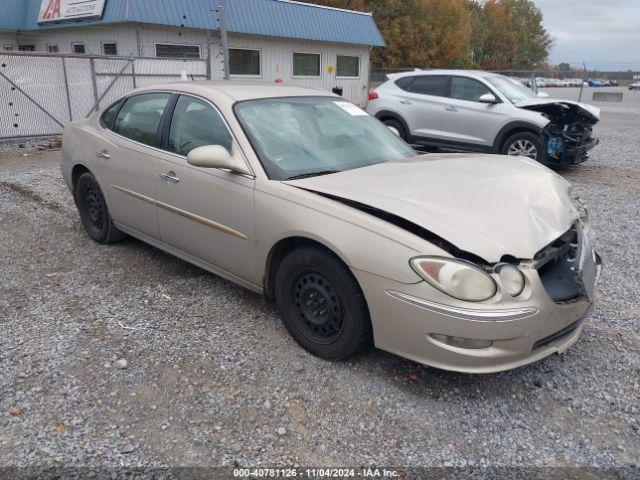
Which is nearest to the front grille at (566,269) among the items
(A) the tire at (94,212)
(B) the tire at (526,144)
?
(A) the tire at (94,212)

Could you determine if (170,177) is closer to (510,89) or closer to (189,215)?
(189,215)

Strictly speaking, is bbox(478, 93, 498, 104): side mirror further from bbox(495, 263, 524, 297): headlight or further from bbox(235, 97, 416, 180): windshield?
bbox(495, 263, 524, 297): headlight

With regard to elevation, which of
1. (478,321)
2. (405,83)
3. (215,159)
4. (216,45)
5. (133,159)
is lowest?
(478,321)

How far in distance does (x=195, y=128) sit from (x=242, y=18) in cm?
1438

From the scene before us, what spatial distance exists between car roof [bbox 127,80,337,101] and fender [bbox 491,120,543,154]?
5.44m

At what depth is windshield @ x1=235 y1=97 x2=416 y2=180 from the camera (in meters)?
3.51

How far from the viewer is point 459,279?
256 cm

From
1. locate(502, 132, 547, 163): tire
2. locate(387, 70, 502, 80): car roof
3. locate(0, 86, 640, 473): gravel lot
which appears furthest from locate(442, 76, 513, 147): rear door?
locate(0, 86, 640, 473): gravel lot

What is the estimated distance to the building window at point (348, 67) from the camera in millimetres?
21547


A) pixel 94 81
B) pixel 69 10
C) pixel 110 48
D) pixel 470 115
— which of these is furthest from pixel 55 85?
pixel 470 115

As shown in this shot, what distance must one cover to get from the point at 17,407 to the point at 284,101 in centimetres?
267

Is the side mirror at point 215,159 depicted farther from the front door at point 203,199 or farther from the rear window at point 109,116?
the rear window at point 109,116

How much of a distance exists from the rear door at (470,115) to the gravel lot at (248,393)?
5279 mm

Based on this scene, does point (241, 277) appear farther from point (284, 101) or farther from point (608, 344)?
point (608, 344)
